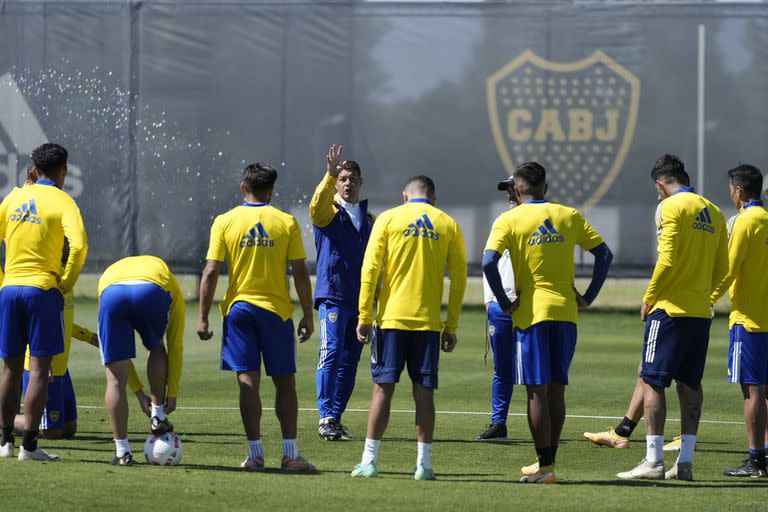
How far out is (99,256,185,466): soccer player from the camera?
873 cm

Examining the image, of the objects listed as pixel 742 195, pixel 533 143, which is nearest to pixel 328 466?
pixel 742 195

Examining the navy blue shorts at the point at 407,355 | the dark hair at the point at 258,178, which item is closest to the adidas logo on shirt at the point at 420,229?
the navy blue shorts at the point at 407,355

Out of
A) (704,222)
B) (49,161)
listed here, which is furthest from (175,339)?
(704,222)

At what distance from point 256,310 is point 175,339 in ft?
2.53

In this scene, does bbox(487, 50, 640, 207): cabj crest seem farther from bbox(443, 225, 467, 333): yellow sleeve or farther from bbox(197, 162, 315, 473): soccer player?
bbox(197, 162, 315, 473): soccer player

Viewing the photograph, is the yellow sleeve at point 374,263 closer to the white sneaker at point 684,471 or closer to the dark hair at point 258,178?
the dark hair at point 258,178

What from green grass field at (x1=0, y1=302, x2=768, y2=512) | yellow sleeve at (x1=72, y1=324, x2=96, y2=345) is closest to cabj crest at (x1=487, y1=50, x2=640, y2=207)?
green grass field at (x1=0, y1=302, x2=768, y2=512)

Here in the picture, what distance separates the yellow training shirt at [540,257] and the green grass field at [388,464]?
3.58 feet

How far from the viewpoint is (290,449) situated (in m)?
8.72

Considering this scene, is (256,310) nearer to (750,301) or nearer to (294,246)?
(294,246)

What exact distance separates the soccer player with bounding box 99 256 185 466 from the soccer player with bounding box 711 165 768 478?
3.70m

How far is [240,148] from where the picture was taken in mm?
27000

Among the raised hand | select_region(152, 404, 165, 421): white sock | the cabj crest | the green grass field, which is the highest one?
the cabj crest

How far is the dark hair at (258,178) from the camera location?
8844mm
